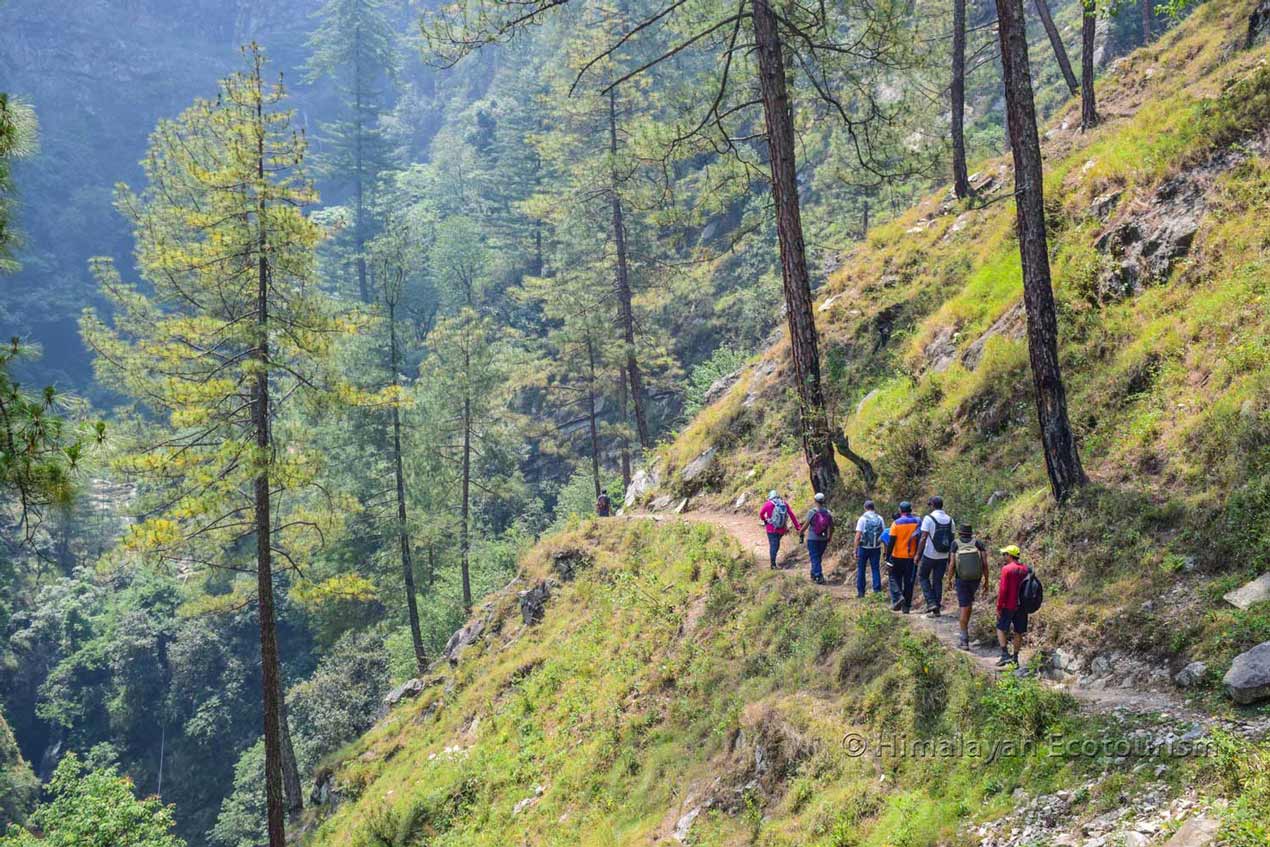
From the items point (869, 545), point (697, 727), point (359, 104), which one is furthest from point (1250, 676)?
A: point (359, 104)

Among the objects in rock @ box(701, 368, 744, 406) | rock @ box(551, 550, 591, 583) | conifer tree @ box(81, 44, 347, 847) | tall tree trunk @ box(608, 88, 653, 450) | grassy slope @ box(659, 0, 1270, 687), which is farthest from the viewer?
tall tree trunk @ box(608, 88, 653, 450)

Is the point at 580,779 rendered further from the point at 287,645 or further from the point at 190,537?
the point at 287,645

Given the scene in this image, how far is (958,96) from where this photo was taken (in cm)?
1797

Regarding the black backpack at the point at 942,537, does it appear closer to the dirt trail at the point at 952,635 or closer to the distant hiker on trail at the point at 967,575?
the distant hiker on trail at the point at 967,575

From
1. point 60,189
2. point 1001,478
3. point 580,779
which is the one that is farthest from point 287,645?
point 60,189

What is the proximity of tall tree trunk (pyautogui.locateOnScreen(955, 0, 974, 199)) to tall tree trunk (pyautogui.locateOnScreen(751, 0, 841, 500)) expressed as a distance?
8336 mm

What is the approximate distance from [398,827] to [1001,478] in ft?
39.5

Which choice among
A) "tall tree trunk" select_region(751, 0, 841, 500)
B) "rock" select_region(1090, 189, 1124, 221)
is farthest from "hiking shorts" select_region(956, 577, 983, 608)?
"rock" select_region(1090, 189, 1124, 221)

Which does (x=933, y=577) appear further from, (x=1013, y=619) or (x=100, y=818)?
(x=100, y=818)

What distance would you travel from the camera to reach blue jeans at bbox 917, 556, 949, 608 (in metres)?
8.73

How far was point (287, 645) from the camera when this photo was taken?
4325 cm

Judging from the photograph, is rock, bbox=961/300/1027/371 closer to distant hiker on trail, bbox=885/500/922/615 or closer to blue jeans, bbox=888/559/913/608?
distant hiker on trail, bbox=885/500/922/615

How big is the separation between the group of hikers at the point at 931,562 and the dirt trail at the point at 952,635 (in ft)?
0.61

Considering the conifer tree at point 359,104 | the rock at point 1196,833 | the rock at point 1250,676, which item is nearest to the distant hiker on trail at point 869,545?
the rock at point 1250,676
